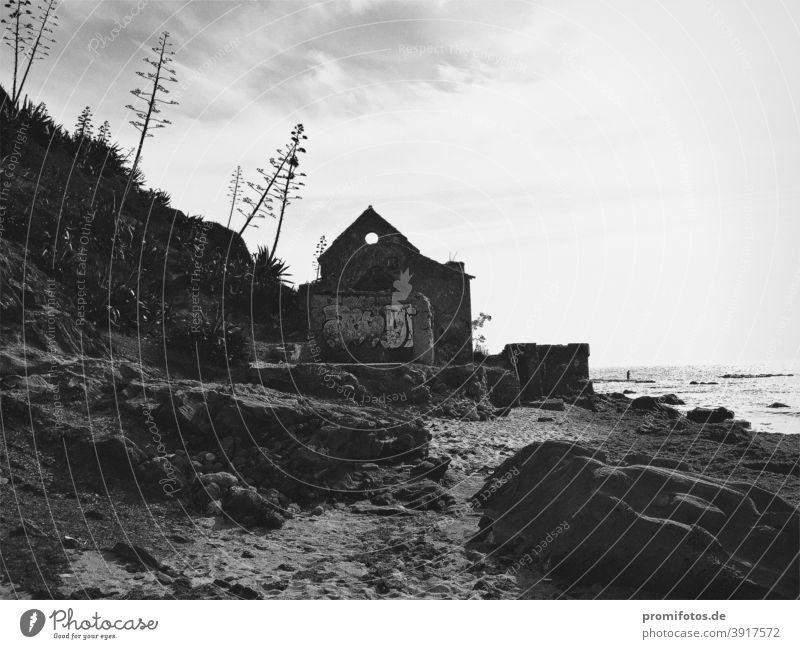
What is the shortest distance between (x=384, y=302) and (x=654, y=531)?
536 inches

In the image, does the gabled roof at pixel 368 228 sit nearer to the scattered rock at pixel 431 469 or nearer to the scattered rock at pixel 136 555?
the scattered rock at pixel 431 469

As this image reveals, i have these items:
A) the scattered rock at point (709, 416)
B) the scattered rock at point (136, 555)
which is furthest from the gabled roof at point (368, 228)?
the scattered rock at point (136, 555)

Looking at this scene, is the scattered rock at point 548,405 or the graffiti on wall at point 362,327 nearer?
the graffiti on wall at point 362,327

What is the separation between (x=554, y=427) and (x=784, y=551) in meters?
10.3

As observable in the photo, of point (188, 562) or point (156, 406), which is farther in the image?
point (156, 406)

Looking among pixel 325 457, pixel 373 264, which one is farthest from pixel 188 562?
pixel 373 264

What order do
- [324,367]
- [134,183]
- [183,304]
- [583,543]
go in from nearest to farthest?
[583,543], [324,367], [183,304], [134,183]

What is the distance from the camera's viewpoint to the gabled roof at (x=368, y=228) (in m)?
24.8

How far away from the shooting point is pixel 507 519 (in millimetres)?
6254

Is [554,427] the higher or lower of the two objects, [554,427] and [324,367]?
the lower

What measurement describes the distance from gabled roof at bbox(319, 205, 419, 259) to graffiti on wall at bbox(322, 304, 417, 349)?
7301 mm

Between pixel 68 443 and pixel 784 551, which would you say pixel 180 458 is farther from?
pixel 784 551

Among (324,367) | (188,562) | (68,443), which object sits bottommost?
(188,562)

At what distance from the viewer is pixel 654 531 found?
16.4ft
